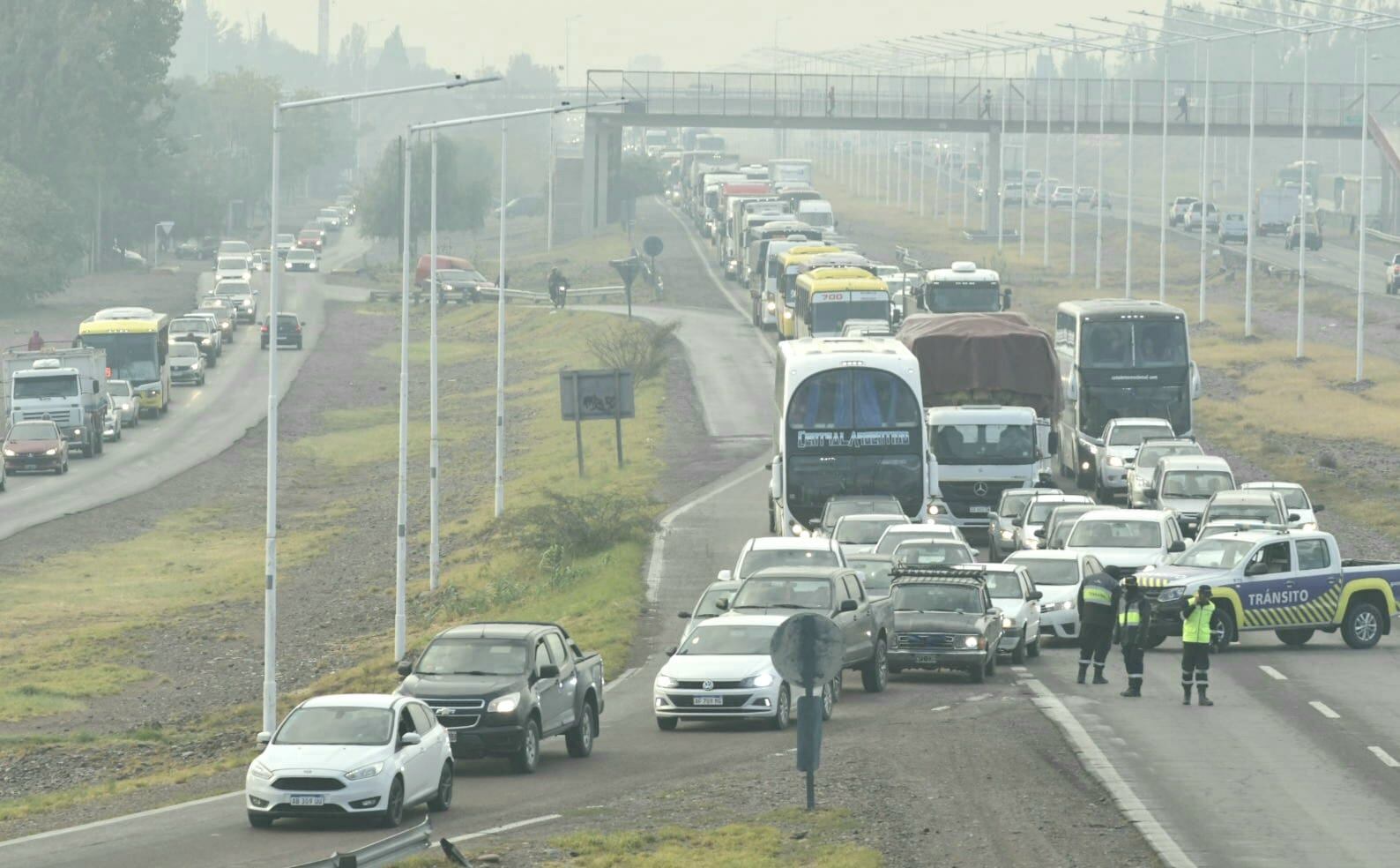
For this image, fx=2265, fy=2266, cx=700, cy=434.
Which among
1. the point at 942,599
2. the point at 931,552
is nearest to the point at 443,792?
the point at 942,599

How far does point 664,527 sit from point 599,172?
89052 mm

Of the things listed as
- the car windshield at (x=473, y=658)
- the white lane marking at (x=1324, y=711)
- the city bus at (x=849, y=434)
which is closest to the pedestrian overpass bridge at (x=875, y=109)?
the city bus at (x=849, y=434)

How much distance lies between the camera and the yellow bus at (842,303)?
66.5 meters

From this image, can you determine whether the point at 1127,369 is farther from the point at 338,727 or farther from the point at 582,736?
the point at 338,727

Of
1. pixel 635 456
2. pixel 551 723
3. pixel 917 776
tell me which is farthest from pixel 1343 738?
pixel 635 456

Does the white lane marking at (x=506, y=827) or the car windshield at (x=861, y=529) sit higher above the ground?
the car windshield at (x=861, y=529)

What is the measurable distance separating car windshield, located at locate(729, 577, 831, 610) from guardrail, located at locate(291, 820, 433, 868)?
34.6 ft

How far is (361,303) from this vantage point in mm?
121125

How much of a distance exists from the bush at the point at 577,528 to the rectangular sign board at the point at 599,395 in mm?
3780

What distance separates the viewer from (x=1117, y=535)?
38.9 m

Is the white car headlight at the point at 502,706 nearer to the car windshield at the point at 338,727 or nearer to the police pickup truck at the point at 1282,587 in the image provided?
the car windshield at the point at 338,727

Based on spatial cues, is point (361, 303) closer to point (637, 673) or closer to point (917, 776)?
point (637, 673)

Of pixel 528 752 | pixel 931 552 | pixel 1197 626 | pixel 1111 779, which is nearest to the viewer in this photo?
pixel 1111 779

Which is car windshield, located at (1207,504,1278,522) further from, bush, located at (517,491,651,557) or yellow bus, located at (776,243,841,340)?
yellow bus, located at (776,243,841,340)
